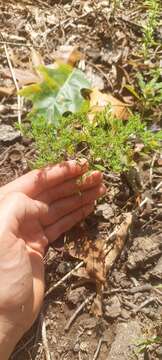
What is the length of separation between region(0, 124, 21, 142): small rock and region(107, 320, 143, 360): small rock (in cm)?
124

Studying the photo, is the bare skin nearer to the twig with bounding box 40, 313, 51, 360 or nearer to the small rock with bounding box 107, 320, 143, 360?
the twig with bounding box 40, 313, 51, 360

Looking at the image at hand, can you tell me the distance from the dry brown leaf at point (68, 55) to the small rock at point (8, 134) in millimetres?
545

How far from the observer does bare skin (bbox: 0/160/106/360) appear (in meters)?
2.61

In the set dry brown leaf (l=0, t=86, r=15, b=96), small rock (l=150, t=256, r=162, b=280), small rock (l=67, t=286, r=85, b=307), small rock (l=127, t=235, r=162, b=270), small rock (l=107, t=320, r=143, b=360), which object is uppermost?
dry brown leaf (l=0, t=86, r=15, b=96)

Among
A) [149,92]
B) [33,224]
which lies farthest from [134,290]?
[149,92]

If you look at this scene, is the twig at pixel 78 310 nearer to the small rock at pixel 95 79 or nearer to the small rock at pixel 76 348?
the small rock at pixel 76 348

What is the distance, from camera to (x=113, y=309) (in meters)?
2.79

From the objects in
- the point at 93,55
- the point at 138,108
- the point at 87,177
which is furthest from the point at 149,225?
the point at 93,55

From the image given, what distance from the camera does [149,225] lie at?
3.01m

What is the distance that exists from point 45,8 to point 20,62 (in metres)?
0.50

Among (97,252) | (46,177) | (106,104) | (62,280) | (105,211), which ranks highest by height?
(106,104)

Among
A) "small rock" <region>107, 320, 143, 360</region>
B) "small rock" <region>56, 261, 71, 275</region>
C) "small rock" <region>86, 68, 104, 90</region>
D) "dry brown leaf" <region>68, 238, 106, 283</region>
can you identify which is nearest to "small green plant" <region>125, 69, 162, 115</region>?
"small rock" <region>86, 68, 104, 90</region>

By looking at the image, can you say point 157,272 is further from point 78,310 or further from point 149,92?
point 149,92

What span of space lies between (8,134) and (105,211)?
2.48 ft
